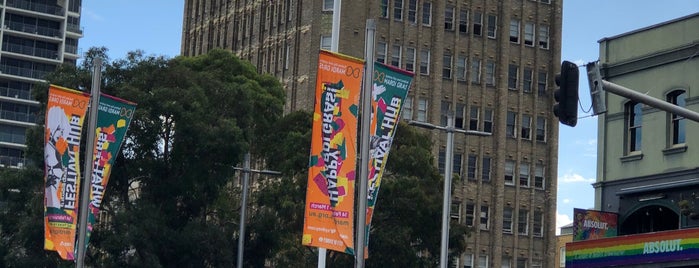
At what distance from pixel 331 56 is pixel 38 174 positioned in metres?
29.0

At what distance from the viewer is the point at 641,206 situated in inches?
1859

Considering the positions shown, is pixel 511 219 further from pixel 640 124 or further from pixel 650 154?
pixel 650 154

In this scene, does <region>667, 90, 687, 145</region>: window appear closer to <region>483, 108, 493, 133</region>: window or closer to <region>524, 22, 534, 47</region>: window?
<region>483, 108, 493, 133</region>: window

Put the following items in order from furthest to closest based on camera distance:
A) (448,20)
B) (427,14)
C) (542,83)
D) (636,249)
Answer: (542,83) < (448,20) < (427,14) < (636,249)

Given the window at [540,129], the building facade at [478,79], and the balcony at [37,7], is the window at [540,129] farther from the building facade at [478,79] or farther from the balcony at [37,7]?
the balcony at [37,7]

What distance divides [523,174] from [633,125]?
1885 inches

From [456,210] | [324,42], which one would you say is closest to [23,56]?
[324,42]

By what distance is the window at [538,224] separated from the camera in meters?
95.9

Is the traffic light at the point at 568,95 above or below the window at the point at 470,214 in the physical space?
above

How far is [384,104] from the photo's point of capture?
109ft

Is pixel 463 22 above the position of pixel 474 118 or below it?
above

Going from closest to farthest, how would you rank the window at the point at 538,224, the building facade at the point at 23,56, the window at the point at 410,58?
1. the window at the point at 410,58
2. the window at the point at 538,224
3. the building facade at the point at 23,56

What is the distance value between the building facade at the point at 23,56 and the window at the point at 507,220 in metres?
66.8

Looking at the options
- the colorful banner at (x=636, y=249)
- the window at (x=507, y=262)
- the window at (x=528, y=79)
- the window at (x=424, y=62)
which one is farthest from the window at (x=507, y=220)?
the colorful banner at (x=636, y=249)
